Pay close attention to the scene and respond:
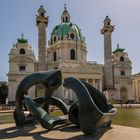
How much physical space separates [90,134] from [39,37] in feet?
184

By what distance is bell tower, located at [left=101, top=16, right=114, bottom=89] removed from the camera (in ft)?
243

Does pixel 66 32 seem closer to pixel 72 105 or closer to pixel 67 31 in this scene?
pixel 67 31

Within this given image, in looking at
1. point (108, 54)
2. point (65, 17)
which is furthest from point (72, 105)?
point (65, 17)

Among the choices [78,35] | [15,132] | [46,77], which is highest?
[78,35]

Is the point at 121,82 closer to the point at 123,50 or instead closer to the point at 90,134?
the point at 123,50

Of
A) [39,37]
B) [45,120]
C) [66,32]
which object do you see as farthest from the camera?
[66,32]

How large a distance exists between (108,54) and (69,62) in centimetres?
1221

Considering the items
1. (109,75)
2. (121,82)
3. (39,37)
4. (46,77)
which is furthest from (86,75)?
(46,77)

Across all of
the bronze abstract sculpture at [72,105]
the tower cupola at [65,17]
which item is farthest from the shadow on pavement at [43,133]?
the tower cupola at [65,17]

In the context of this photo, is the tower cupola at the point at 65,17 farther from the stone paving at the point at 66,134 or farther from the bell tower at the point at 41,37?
the stone paving at the point at 66,134

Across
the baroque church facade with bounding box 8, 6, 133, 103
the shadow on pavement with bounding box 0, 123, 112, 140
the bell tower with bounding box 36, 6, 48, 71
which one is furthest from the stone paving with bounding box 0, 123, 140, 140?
the bell tower with bounding box 36, 6, 48, 71

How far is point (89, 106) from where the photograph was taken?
11.5 m

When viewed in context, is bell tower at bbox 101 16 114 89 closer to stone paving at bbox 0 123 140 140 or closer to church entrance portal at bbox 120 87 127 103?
church entrance portal at bbox 120 87 127 103

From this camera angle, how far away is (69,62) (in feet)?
259
